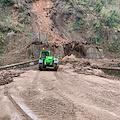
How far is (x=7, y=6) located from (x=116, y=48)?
2074cm

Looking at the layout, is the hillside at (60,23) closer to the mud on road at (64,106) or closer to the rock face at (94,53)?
the rock face at (94,53)

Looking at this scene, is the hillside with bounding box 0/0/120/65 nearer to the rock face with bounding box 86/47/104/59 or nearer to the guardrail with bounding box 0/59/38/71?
the rock face with bounding box 86/47/104/59

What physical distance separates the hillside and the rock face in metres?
2.10

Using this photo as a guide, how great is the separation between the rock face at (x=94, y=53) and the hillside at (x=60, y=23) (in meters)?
2.10

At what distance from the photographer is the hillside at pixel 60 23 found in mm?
18875

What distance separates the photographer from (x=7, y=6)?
21625 millimetres

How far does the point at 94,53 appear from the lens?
20.3 metres

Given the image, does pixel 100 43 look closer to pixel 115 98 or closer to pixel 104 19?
pixel 104 19

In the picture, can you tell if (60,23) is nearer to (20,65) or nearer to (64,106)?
(20,65)

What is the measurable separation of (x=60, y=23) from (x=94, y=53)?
29.7 feet

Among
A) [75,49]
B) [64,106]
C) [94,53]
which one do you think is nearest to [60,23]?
[75,49]

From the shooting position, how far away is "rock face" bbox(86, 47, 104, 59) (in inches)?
793

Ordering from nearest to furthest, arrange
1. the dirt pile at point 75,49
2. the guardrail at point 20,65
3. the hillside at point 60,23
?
1. the guardrail at point 20,65
2. the hillside at point 60,23
3. the dirt pile at point 75,49

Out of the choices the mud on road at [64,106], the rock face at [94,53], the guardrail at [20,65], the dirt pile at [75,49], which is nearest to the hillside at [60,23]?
the dirt pile at [75,49]
